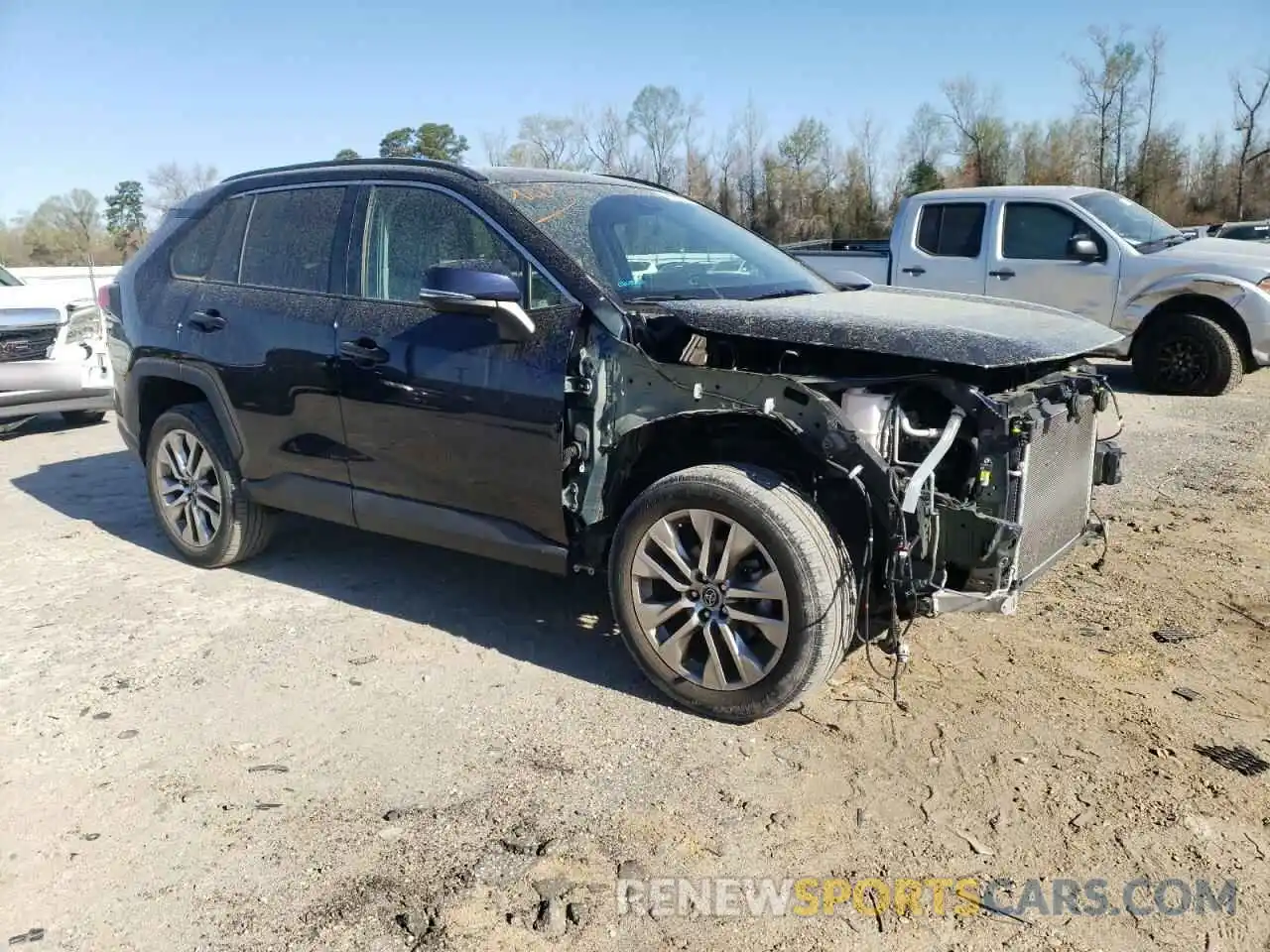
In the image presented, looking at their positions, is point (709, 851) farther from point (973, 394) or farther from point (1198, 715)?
point (1198, 715)

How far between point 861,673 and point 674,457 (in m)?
1.11

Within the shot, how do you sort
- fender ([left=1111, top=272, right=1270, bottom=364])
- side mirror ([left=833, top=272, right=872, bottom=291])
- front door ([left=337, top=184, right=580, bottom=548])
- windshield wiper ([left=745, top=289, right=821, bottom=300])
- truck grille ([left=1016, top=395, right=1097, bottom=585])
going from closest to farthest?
truck grille ([left=1016, top=395, right=1097, bottom=585]) → front door ([left=337, top=184, right=580, bottom=548]) → windshield wiper ([left=745, top=289, right=821, bottom=300]) → side mirror ([left=833, top=272, right=872, bottom=291]) → fender ([left=1111, top=272, right=1270, bottom=364])

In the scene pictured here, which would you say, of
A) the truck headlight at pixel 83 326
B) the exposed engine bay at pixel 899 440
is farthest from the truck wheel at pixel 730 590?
the truck headlight at pixel 83 326

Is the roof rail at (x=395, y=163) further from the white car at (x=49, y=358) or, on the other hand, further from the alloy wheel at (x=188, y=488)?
the white car at (x=49, y=358)

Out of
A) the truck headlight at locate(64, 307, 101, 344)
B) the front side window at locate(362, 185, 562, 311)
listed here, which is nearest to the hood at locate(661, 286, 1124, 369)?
the front side window at locate(362, 185, 562, 311)

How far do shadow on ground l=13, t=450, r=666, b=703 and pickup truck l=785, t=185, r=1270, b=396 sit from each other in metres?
4.96

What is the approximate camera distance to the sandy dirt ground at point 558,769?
261cm

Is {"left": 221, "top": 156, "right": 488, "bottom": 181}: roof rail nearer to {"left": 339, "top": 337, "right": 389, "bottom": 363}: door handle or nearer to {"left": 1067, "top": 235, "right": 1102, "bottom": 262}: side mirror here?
{"left": 339, "top": 337, "right": 389, "bottom": 363}: door handle

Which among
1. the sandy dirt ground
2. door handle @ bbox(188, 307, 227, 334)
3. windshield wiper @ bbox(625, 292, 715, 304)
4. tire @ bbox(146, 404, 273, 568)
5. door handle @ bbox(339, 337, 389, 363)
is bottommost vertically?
the sandy dirt ground

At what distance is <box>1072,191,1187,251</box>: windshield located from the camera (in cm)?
998

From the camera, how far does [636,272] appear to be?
4.04m

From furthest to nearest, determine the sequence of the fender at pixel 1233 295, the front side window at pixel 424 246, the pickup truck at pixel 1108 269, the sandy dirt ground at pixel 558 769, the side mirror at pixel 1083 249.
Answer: the side mirror at pixel 1083 249, the pickup truck at pixel 1108 269, the fender at pixel 1233 295, the front side window at pixel 424 246, the sandy dirt ground at pixel 558 769

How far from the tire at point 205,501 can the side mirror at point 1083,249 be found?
26.4 ft

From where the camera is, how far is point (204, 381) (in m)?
4.93
